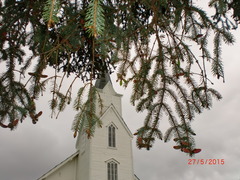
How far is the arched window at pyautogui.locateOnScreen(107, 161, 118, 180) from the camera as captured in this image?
49.3 feet

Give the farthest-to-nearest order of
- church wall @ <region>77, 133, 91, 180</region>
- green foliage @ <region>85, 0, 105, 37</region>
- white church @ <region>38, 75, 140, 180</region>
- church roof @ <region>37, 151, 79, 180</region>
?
white church @ <region>38, 75, 140, 180</region>, church wall @ <region>77, 133, 91, 180</region>, church roof @ <region>37, 151, 79, 180</region>, green foliage @ <region>85, 0, 105, 37</region>

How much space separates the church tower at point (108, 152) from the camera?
14688mm

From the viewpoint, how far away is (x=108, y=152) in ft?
50.8

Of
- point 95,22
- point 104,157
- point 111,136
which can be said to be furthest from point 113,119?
point 95,22

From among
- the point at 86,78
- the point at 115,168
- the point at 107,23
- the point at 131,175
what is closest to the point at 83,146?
the point at 115,168

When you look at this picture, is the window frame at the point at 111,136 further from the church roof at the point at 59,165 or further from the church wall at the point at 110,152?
the church roof at the point at 59,165

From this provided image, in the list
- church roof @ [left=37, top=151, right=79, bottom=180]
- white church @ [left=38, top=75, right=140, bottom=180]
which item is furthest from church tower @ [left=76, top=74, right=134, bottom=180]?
church roof @ [left=37, top=151, right=79, bottom=180]

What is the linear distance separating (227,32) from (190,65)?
1.75 ft

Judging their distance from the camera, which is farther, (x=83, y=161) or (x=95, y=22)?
(x=83, y=161)

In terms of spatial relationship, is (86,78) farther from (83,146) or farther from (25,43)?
(83,146)

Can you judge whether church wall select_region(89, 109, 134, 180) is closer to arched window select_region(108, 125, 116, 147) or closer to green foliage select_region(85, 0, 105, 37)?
arched window select_region(108, 125, 116, 147)

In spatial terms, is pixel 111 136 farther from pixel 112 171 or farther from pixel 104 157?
pixel 112 171

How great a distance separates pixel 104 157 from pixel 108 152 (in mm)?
474

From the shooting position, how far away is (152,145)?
268 cm
